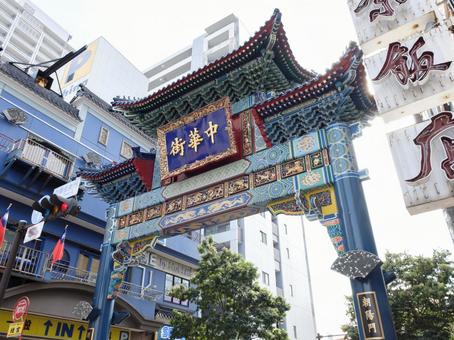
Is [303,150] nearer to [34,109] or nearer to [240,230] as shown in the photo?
[34,109]

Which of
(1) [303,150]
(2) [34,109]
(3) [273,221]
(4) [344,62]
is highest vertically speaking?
(3) [273,221]

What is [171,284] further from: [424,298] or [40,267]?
[424,298]

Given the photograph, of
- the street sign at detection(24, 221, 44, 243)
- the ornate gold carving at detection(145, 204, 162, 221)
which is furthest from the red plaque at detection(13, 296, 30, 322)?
the ornate gold carving at detection(145, 204, 162, 221)

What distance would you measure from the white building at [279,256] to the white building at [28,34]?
149 ft

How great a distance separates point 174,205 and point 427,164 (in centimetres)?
763

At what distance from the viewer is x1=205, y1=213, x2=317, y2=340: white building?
31166 mm

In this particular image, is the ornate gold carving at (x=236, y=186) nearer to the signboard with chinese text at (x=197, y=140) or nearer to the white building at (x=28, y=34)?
the signboard with chinese text at (x=197, y=140)

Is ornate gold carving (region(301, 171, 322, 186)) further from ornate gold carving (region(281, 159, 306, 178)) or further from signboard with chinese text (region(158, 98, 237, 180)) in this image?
signboard with chinese text (region(158, 98, 237, 180))

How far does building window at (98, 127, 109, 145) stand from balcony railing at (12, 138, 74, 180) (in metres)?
3.37

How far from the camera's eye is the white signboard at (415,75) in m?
5.94

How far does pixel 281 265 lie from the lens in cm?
3447

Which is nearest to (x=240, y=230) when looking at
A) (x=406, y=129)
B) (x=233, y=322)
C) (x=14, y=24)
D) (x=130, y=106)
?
(x=233, y=322)

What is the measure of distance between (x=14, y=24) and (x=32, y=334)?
207 feet

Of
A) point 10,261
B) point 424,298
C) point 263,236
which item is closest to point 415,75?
point 10,261
